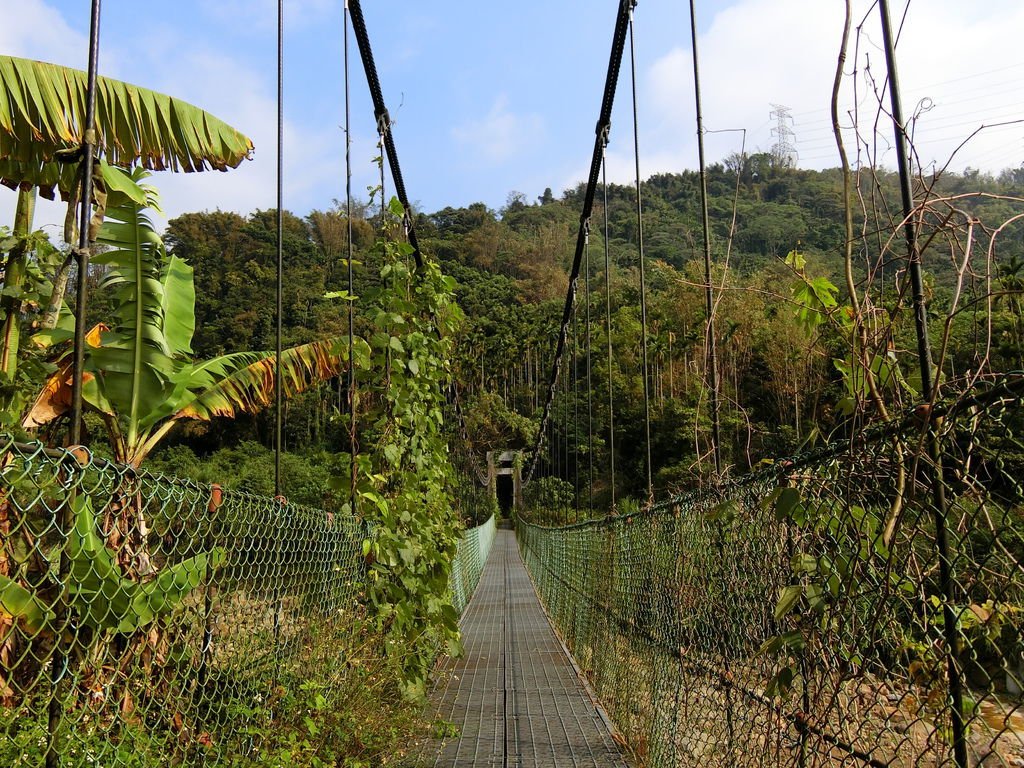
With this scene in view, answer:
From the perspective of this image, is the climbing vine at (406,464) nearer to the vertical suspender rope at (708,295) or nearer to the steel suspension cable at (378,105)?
the steel suspension cable at (378,105)

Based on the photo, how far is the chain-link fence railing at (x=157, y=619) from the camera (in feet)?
3.91

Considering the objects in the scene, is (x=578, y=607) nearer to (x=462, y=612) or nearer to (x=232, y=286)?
(x=462, y=612)

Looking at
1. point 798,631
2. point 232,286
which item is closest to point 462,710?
point 798,631

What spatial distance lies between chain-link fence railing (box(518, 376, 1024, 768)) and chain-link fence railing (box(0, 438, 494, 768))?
3.48ft

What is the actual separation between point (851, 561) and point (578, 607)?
4.97 metres

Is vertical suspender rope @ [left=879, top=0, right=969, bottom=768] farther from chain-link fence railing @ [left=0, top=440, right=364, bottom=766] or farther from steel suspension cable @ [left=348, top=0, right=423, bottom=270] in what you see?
steel suspension cable @ [left=348, top=0, right=423, bottom=270]

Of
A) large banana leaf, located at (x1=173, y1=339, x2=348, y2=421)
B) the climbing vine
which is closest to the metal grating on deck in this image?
the climbing vine

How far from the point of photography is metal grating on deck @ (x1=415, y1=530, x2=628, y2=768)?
3.18m

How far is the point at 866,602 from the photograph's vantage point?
132 cm

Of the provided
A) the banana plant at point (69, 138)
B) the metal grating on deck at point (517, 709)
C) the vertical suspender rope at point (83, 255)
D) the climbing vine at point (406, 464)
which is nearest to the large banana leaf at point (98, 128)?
the banana plant at point (69, 138)

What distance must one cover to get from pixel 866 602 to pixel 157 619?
1.29 meters

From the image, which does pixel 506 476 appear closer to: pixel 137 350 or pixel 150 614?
pixel 137 350

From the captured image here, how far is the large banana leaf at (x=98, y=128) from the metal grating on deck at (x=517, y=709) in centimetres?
289

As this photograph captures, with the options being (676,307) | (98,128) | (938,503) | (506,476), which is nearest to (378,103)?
(98,128)
